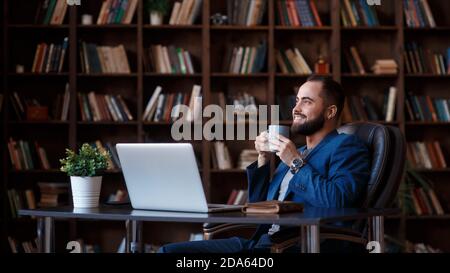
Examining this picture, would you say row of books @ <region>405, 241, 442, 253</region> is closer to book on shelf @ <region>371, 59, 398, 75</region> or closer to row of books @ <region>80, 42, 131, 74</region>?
book on shelf @ <region>371, 59, 398, 75</region>

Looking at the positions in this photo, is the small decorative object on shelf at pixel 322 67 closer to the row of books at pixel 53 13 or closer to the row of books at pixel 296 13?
the row of books at pixel 296 13

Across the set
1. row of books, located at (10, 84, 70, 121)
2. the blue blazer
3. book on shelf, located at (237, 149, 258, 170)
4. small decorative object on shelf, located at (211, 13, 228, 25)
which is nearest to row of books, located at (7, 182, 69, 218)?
row of books, located at (10, 84, 70, 121)

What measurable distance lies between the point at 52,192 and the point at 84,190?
2.89 meters

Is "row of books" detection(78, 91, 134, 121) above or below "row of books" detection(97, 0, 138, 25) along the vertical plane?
below

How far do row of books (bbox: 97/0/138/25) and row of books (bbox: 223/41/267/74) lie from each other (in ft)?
2.73

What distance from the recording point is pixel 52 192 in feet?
18.1

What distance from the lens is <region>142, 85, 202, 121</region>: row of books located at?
5.62 metres

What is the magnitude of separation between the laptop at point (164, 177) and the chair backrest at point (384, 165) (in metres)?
0.60

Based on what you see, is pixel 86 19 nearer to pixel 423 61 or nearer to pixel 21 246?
pixel 21 246

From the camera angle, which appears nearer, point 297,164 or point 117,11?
point 297,164

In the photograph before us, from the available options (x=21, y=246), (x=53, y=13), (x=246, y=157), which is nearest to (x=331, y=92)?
(x=246, y=157)

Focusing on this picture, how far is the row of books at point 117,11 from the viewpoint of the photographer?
5602 millimetres

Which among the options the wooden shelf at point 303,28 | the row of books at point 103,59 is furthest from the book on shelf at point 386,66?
the row of books at point 103,59

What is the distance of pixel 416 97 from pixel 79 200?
3643 mm
